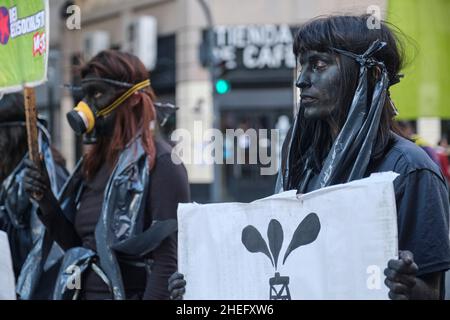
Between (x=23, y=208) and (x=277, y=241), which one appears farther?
(x=23, y=208)

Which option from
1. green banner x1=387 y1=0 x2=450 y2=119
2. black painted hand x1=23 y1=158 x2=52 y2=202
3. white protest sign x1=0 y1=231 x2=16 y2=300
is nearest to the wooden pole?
black painted hand x1=23 y1=158 x2=52 y2=202

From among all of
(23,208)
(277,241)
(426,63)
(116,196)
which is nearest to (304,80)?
(277,241)

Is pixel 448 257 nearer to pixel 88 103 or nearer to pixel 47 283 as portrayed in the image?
pixel 88 103

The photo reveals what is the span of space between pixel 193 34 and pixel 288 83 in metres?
2.58

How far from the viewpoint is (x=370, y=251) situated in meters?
1.91

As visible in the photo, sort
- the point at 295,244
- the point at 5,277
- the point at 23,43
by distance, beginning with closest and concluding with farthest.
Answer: the point at 295,244, the point at 5,277, the point at 23,43

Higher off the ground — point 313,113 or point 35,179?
point 313,113

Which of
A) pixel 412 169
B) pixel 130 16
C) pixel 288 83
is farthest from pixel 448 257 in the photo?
pixel 130 16

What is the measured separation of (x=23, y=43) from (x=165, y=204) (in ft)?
2.71

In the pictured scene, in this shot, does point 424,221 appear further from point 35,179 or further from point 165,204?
point 35,179

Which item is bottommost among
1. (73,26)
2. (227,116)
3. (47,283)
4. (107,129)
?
(47,283)

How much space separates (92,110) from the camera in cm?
354

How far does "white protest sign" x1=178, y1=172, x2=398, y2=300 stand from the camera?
191 centimetres
